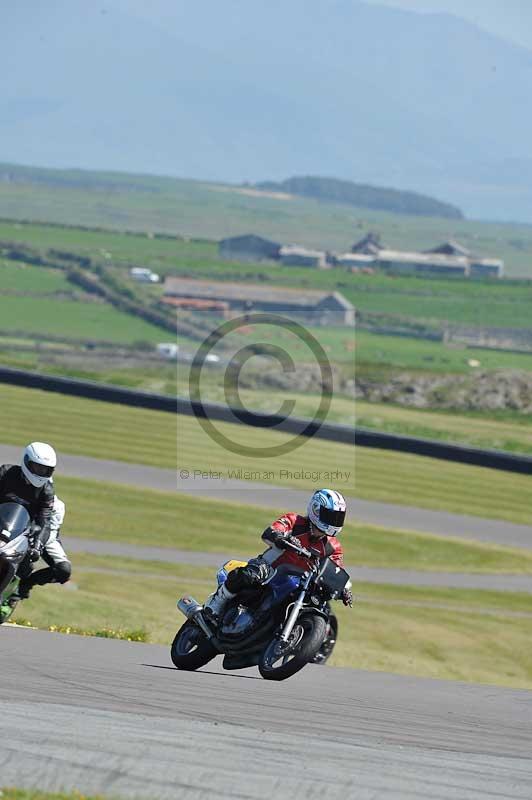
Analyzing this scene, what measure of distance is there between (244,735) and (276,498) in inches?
1304

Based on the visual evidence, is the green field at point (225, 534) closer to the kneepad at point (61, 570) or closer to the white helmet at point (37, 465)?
the kneepad at point (61, 570)

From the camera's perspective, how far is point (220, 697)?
10.7m

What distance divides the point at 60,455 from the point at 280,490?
7.52m

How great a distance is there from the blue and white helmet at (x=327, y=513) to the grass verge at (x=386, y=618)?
732 cm

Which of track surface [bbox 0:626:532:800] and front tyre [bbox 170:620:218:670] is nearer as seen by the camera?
track surface [bbox 0:626:532:800]

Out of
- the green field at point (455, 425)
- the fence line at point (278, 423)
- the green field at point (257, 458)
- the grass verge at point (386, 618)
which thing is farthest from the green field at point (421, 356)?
the grass verge at point (386, 618)

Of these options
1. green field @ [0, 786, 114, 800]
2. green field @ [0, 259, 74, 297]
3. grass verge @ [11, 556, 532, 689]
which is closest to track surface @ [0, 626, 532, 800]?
green field @ [0, 786, 114, 800]

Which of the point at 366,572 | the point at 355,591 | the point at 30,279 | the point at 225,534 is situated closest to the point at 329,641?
the point at 355,591

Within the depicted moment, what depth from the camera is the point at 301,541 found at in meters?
13.0

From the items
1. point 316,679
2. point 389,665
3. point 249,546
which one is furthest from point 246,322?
point 316,679

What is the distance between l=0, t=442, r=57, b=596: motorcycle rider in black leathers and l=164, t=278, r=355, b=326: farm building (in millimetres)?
108062

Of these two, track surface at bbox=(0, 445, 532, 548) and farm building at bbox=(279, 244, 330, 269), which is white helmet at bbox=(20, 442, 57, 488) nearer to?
track surface at bbox=(0, 445, 532, 548)

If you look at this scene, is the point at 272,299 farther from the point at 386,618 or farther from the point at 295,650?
the point at 295,650

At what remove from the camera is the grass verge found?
22.7m
